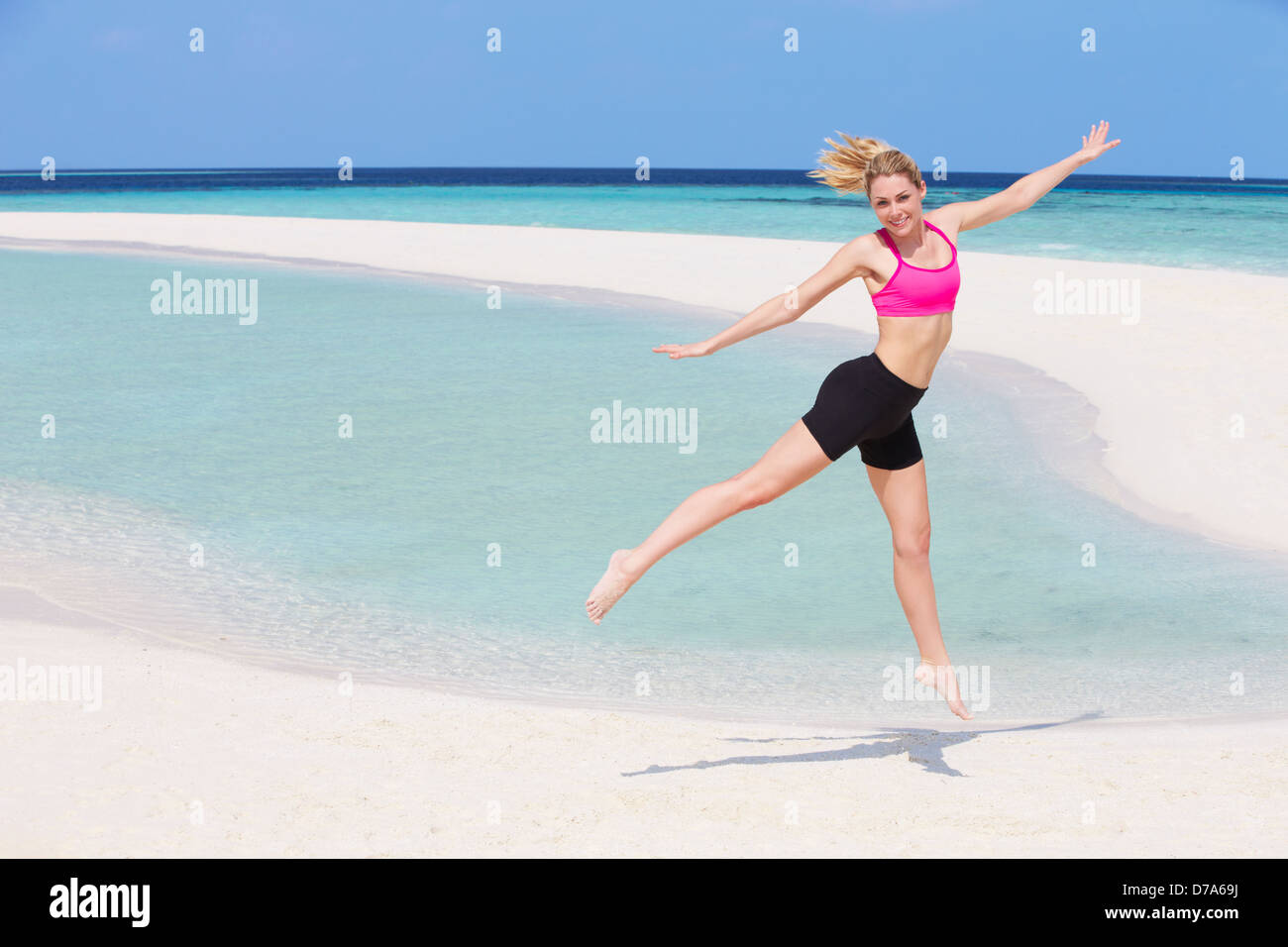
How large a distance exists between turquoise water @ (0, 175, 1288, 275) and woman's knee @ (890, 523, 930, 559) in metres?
23.0

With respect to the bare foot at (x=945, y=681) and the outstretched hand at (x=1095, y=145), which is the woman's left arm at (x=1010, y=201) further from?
the bare foot at (x=945, y=681)

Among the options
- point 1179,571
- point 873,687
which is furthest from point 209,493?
point 1179,571

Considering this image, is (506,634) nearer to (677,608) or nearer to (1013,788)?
(677,608)

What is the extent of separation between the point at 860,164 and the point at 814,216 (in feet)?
153

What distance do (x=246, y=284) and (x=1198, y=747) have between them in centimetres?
2219

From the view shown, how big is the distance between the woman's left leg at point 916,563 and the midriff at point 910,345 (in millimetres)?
413

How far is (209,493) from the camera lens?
865 centimetres

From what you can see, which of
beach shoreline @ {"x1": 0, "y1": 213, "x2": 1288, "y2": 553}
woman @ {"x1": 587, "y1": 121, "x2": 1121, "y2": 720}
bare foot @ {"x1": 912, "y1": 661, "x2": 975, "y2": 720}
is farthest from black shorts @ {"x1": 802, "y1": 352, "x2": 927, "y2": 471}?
beach shoreline @ {"x1": 0, "y1": 213, "x2": 1288, "y2": 553}

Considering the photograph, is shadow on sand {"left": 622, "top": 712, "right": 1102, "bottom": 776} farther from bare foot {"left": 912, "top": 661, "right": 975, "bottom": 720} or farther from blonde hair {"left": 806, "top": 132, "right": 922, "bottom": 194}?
blonde hair {"left": 806, "top": 132, "right": 922, "bottom": 194}

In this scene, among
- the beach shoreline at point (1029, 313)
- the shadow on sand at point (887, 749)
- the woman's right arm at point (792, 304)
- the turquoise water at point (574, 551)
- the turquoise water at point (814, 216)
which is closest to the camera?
the woman's right arm at point (792, 304)

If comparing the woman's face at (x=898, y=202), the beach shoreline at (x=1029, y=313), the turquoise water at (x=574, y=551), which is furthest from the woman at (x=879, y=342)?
the beach shoreline at (x=1029, y=313)

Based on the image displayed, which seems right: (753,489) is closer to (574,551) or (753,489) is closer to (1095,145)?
(1095,145)

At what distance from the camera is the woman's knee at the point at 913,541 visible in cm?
451

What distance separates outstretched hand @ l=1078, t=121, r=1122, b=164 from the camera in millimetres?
4508
